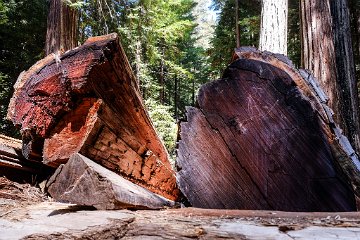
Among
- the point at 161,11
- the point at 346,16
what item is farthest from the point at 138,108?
the point at 161,11

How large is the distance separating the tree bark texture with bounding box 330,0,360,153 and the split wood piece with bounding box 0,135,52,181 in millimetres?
5524

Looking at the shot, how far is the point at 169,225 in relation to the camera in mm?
1175

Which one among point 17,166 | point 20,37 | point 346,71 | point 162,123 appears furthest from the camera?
point 20,37

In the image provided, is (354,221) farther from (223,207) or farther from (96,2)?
(96,2)

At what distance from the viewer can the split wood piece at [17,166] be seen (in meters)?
2.23

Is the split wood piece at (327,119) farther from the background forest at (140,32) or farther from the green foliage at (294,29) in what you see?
the green foliage at (294,29)

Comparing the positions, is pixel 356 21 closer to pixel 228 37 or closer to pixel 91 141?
pixel 228 37

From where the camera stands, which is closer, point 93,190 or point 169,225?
point 169,225

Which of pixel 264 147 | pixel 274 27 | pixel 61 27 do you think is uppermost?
Answer: pixel 61 27

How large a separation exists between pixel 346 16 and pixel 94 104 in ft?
22.4

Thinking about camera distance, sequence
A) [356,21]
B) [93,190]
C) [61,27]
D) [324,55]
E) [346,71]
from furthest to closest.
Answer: [356,21] → [61,27] → [346,71] → [324,55] → [93,190]

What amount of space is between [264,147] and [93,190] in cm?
99

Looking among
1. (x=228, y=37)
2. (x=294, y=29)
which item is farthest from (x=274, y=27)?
(x=228, y=37)

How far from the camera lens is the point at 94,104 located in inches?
74.7
